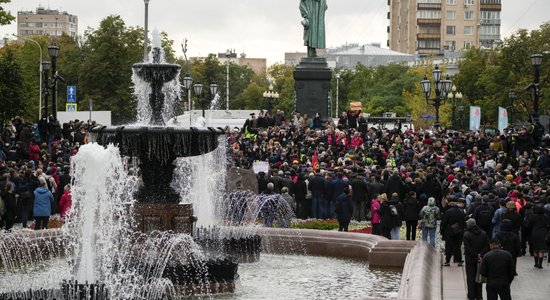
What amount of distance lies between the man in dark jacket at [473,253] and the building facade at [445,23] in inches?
6083

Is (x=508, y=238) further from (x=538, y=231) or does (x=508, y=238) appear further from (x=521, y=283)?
(x=538, y=231)

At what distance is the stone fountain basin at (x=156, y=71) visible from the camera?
22297 mm

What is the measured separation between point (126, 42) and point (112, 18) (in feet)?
6.72

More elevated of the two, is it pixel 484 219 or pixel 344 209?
pixel 484 219

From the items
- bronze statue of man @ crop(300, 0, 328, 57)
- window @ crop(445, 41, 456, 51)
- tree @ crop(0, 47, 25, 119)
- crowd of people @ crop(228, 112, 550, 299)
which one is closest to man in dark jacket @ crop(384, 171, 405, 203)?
crowd of people @ crop(228, 112, 550, 299)

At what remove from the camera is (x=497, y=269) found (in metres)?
17.9

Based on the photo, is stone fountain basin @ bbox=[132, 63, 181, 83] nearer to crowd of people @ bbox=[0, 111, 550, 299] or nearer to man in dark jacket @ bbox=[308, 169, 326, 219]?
crowd of people @ bbox=[0, 111, 550, 299]

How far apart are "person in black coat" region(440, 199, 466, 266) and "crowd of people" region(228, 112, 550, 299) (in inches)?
0.7

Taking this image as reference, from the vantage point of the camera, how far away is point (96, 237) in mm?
19125

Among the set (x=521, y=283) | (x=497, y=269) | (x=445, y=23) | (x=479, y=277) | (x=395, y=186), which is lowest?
(x=521, y=283)

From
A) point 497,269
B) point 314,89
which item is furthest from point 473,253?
point 314,89

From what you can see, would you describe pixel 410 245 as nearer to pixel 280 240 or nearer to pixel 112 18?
pixel 280 240

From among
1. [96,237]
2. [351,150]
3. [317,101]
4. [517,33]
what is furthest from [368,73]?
[96,237]

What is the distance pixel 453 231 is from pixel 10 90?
30.6 m
